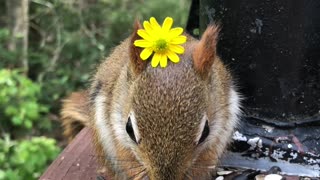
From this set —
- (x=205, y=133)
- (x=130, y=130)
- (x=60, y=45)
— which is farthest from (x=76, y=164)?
(x=60, y=45)

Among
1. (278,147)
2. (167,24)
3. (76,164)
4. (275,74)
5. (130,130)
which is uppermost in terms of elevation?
(167,24)

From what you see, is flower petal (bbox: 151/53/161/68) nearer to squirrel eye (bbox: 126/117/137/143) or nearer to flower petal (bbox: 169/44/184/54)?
flower petal (bbox: 169/44/184/54)

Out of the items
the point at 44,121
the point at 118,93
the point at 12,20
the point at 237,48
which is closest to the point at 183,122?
the point at 118,93

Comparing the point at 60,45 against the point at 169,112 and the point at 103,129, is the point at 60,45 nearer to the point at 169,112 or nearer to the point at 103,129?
the point at 103,129

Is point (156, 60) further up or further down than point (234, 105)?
further up

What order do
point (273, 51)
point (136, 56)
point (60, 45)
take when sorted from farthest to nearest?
point (60, 45) < point (273, 51) < point (136, 56)

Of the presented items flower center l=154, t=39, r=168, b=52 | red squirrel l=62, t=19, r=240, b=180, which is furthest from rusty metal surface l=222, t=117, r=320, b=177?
flower center l=154, t=39, r=168, b=52

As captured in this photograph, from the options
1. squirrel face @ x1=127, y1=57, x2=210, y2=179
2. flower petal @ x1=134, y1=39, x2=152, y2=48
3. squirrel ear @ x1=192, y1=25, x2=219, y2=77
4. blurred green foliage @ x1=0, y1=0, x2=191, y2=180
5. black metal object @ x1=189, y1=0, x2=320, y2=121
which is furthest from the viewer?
blurred green foliage @ x1=0, y1=0, x2=191, y2=180

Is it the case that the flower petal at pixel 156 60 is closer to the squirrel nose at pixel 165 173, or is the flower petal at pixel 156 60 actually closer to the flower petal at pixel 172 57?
the flower petal at pixel 172 57
